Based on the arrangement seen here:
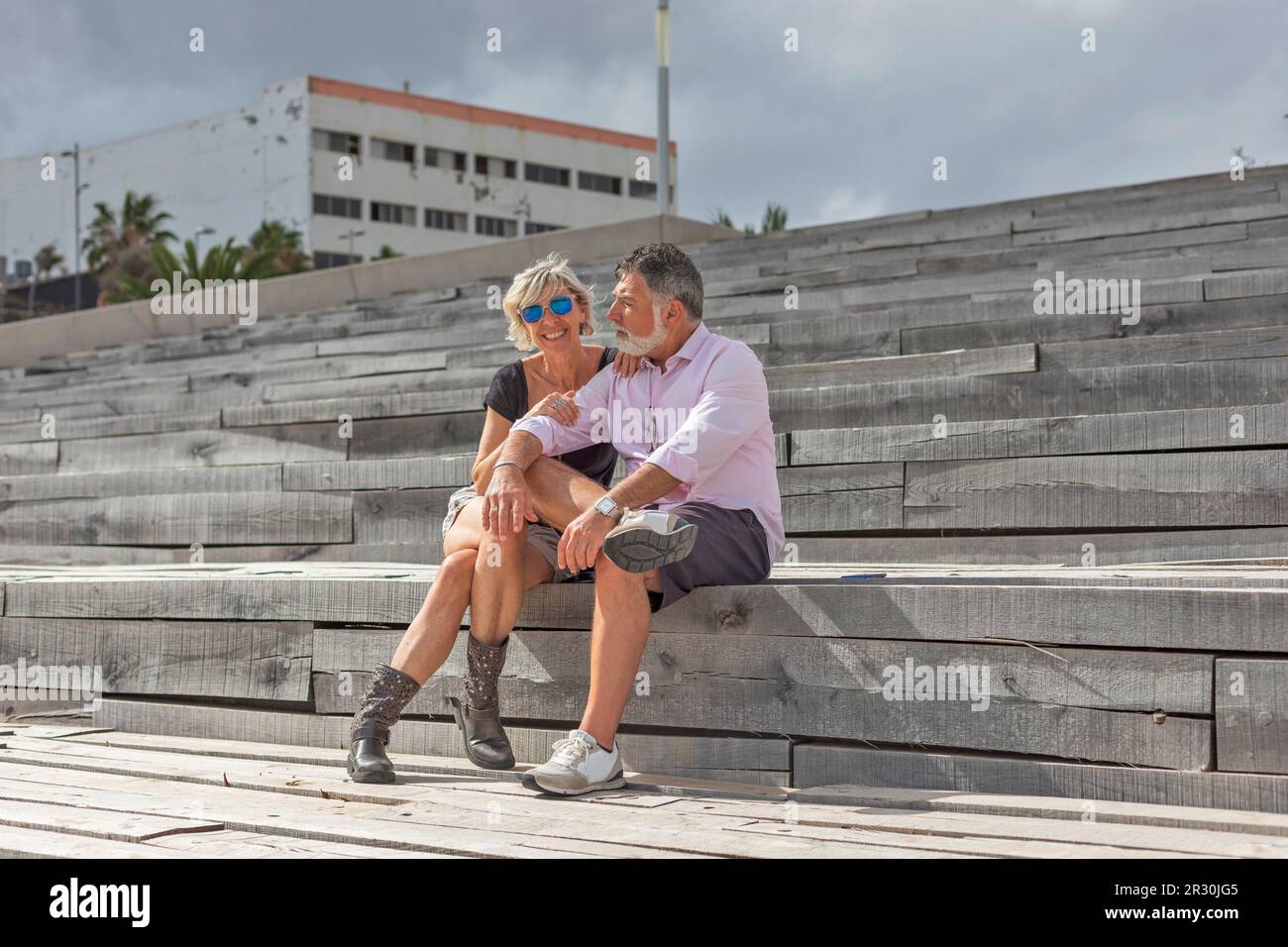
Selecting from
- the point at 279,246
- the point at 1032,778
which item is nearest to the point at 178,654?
the point at 1032,778

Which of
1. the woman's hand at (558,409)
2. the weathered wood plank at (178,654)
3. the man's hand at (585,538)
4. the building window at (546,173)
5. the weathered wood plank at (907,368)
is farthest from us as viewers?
the building window at (546,173)

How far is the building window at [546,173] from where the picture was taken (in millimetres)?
50969

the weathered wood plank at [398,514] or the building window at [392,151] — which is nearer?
the weathered wood plank at [398,514]

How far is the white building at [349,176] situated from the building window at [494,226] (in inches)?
2.3

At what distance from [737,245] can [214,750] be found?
19.9 feet

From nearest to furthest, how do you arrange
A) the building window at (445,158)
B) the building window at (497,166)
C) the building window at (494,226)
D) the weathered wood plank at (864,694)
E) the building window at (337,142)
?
the weathered wood plank at (864,694) < the building window at (337,142) < the building window at (445,158) < the building window at (497,166) < the building window at (494,226)

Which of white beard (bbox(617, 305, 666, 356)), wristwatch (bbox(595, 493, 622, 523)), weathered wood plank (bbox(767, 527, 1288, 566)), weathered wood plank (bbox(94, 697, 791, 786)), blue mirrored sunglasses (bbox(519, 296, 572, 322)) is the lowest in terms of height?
weathered wood plank (bbox(94, 697, 791, 786))

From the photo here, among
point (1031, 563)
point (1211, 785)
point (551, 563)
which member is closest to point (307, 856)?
point (551, 563)

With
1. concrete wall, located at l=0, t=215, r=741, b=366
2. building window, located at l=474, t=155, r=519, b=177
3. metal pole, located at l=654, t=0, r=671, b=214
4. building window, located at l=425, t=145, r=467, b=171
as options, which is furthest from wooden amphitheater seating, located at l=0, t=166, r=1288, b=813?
building window, located at l=474, t=155, r=519, b=177

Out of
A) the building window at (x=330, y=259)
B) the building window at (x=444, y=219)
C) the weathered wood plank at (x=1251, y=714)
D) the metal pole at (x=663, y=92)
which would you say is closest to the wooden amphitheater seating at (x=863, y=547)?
the weathered wood plank at (x=1251, y=714)

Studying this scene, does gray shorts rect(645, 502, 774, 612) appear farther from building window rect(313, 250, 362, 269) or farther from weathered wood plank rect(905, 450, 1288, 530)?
building window rect(313, 250, 362, 269)

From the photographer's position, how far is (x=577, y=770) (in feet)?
9.29

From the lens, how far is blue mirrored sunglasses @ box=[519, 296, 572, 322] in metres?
3.56

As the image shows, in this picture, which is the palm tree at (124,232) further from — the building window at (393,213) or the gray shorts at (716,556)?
the gray shorts at (716,556)
